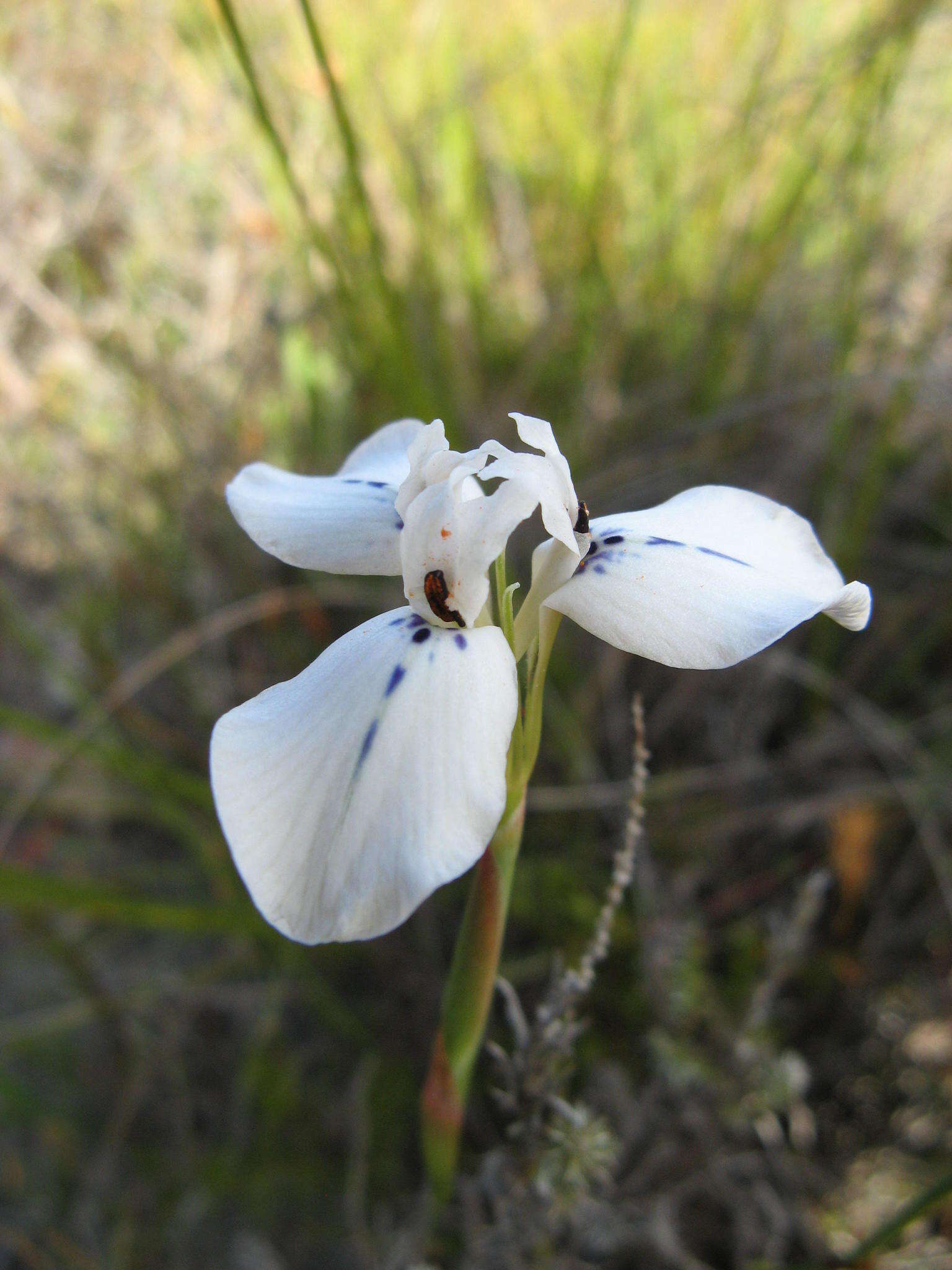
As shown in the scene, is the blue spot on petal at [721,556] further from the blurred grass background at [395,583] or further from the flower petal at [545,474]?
the blurred grass background at [395,583]

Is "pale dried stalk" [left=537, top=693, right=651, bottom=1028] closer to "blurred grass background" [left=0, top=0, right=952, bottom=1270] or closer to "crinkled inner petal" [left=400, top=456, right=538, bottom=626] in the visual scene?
"crinkled inner petal" [left=400, top=456, right=538, bottom=626]

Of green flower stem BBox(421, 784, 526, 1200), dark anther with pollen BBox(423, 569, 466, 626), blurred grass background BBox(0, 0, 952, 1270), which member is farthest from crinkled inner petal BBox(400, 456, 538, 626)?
blurred grass background BBox(0, 0, 952, 1270)

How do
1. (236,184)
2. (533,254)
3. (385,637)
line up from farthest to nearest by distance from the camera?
(533,254)
(236,184)
(385,637)

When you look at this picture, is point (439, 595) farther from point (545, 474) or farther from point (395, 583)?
point (395, 583)

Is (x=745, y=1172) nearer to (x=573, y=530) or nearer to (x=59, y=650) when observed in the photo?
(x=573, y=530)

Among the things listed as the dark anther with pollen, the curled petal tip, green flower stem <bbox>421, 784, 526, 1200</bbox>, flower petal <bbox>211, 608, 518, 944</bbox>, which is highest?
the dark anther with pollen

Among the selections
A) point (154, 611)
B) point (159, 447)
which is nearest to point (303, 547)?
point (154, 611)

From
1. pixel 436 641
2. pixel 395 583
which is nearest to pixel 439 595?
pixel 436 641
